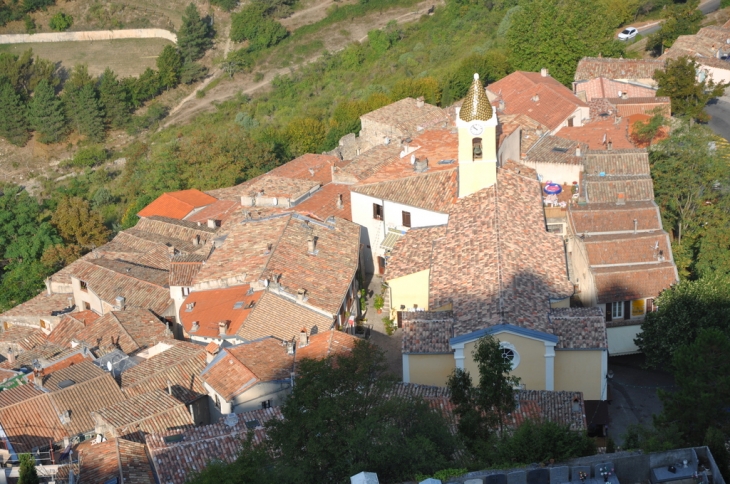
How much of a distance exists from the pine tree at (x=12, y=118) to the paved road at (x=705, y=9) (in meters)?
61.1

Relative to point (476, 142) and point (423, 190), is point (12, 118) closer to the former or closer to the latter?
point (423, 190)

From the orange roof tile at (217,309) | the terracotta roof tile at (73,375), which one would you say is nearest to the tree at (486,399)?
the orange roof tile at (217,309)

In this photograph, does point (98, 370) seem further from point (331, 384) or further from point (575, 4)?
point (575, 4)

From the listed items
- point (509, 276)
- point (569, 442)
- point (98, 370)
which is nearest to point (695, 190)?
point (509, 276)

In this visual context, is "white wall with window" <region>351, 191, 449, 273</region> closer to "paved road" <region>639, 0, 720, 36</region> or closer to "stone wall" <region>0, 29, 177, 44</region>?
"paved road" <region>639, 0, 720, 36</region>

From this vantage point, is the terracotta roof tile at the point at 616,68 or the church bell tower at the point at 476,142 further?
the terracotta roof tile at the point at 616,68

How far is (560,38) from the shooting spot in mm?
62469

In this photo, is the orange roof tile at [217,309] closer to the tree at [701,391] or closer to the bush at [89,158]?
the tree at [701,391]

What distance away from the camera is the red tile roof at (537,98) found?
169 feet

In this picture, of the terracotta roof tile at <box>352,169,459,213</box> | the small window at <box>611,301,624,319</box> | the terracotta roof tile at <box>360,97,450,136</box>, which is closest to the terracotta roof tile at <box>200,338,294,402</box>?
the terracotta roof tile at <box>352,169,459,213</box>

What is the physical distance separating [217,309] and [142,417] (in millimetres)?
7922

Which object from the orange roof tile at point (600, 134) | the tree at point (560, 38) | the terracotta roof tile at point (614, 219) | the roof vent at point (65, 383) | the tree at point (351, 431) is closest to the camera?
the tree at point (351, 431)

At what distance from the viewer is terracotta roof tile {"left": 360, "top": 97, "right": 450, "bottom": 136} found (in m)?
55.6

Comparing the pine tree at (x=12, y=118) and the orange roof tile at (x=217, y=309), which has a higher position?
the orange roof tile at (x=217, y=309)
